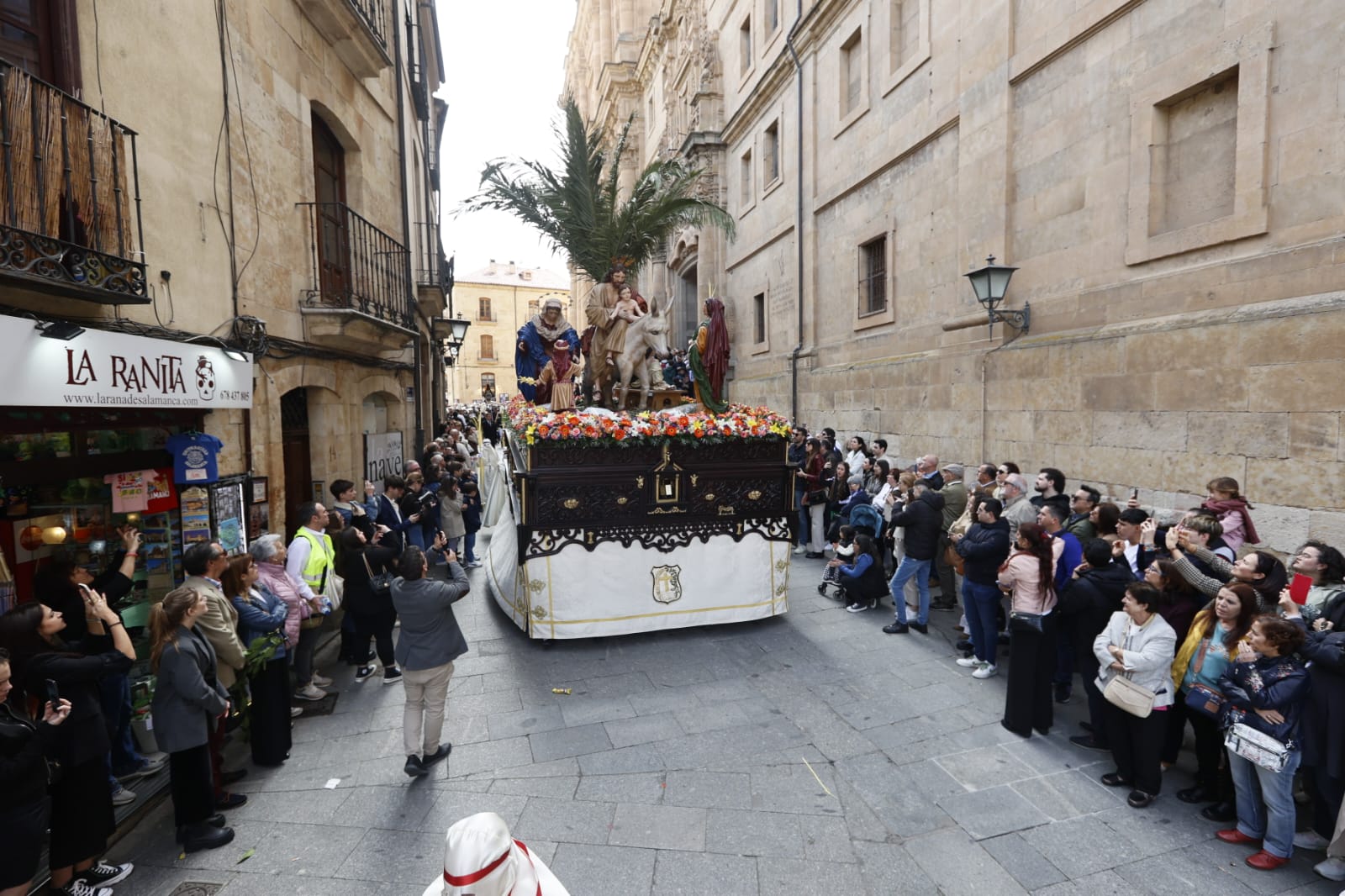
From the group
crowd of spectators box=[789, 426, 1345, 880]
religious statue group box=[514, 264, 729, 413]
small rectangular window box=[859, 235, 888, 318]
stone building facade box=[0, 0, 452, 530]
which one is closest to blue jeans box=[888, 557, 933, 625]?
crowd of spectators box=[789, 426, 1345, 880]

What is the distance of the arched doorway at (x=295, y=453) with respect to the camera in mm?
8250

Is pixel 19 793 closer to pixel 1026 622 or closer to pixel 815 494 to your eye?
pixel 1026 622

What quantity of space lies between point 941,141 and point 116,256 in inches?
428

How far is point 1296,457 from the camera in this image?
5.75 meters

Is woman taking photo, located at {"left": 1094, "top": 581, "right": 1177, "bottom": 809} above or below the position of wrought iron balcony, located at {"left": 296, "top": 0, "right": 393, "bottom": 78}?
below

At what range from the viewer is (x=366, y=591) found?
5.78 m

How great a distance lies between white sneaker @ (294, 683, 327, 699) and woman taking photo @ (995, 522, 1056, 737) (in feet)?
18.4

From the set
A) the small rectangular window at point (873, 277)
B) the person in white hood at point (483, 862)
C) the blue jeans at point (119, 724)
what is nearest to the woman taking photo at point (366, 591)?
the blue jeans at point (119, 724)

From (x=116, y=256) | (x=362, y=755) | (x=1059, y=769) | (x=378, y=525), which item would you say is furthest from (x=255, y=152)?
(x=1059, y=769)

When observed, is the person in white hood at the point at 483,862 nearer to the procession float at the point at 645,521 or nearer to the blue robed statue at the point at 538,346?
the procession float at the point at 645,521

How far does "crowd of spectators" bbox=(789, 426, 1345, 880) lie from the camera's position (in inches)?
135

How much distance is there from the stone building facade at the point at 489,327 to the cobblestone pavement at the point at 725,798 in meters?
48.0

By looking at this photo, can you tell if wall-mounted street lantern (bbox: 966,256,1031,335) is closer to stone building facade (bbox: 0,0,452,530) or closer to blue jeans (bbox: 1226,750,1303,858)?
blue jeans (bbox: 1226,750,1303,858)

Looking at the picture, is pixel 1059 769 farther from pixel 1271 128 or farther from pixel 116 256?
pixel 116 256
